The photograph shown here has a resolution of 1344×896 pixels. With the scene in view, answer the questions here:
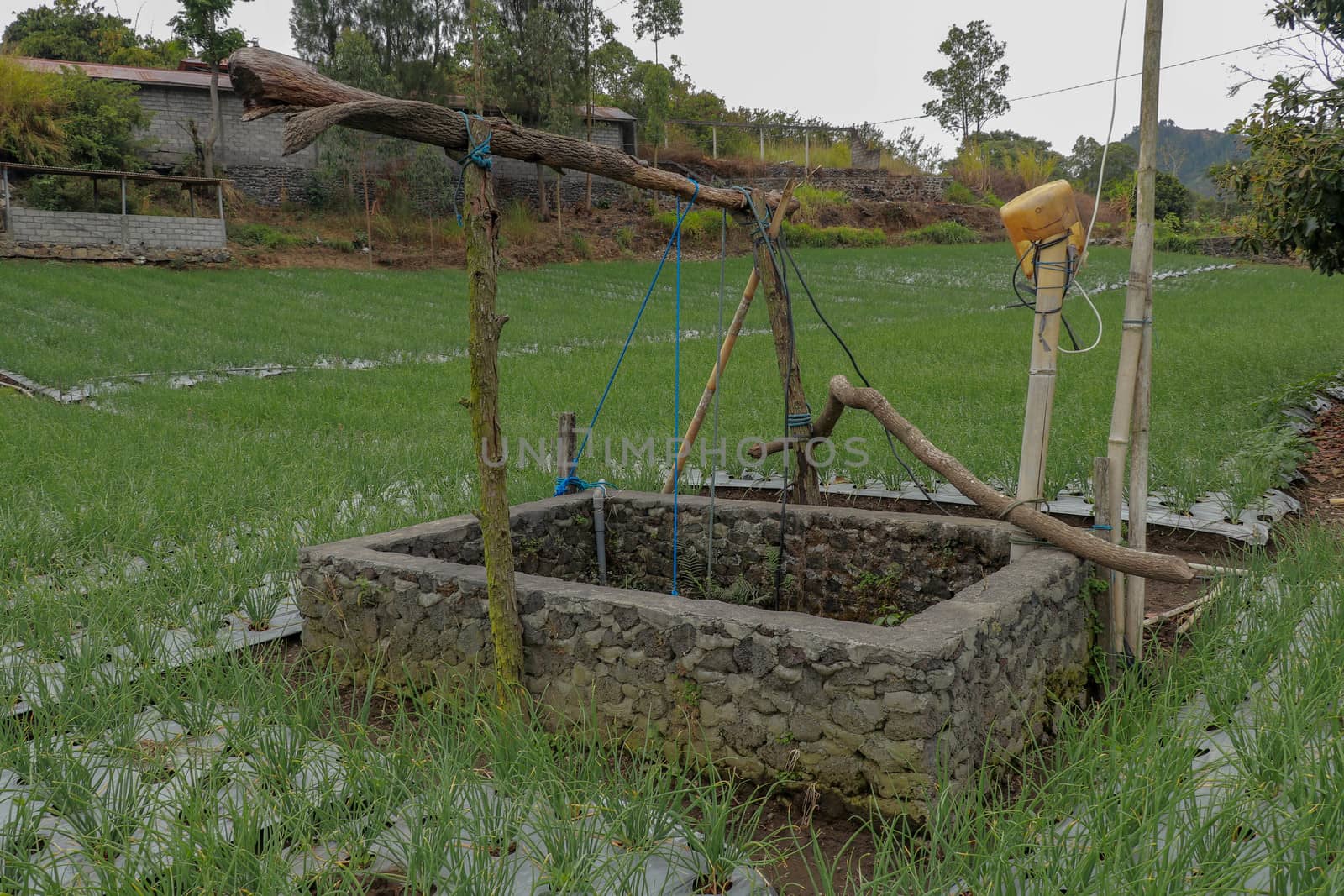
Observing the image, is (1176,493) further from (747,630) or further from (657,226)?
(657,226)

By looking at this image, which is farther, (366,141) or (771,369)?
(366,141)

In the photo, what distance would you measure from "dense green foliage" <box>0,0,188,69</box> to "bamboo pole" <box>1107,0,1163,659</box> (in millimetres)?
33257

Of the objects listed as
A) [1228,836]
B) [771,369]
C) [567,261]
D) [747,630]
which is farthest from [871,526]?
[567,261]

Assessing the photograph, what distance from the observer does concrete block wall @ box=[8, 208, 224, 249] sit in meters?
18.4

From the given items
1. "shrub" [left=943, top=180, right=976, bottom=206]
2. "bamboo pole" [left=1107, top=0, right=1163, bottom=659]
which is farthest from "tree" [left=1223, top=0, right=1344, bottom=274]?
"shrub" [left=943, top=180, right=976, bottom=206]

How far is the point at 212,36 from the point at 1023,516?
2516cm

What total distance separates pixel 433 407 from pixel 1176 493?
20.6 feet

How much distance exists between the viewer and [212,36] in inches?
905

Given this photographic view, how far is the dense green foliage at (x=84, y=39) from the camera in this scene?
98.8ft

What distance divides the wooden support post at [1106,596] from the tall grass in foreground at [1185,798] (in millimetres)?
141

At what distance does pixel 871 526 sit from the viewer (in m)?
4.05

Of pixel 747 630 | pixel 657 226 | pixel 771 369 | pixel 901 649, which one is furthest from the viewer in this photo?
pixel 657 226

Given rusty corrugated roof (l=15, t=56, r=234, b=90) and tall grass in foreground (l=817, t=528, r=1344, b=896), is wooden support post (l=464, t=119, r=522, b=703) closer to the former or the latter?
tall grass in foreground (l=817, t=528, r=1344, b=896)

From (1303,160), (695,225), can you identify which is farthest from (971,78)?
(1303,160)
